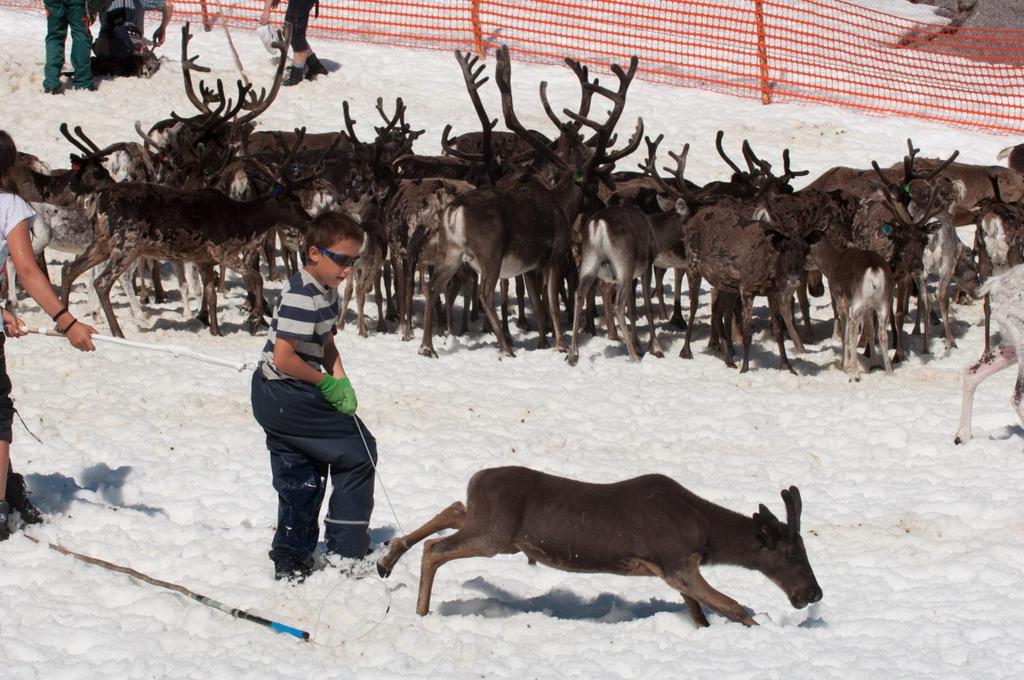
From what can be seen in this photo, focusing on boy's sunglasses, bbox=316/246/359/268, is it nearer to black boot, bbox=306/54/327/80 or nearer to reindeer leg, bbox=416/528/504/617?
reindeer leg, bbox=416/528/504/617

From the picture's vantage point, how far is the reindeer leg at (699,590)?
17.3 feet

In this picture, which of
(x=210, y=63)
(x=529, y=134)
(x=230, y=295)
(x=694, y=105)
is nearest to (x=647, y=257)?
(x=529, y=134)

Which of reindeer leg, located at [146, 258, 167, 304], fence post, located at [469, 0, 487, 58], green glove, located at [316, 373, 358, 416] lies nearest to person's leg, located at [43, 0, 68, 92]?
reindeer leg, located at [146, 258, 167, 304]

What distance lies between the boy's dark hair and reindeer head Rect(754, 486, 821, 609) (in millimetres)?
1998

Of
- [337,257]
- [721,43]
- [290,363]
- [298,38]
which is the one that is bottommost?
[290,363]

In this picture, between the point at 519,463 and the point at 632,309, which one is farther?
the point at 632,309

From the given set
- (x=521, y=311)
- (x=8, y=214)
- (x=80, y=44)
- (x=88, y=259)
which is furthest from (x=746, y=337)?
(x=80, y=44)

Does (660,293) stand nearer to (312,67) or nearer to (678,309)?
(678,309)

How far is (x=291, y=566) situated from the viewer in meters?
5.81

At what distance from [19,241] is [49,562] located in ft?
4.57

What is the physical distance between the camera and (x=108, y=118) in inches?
690

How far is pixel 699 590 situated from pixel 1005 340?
4366mm

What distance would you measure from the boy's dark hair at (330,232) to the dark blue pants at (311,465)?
1.91 feet

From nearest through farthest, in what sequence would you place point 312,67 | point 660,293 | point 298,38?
1. point 660,293
2. point 298,38
3. point 312,67
